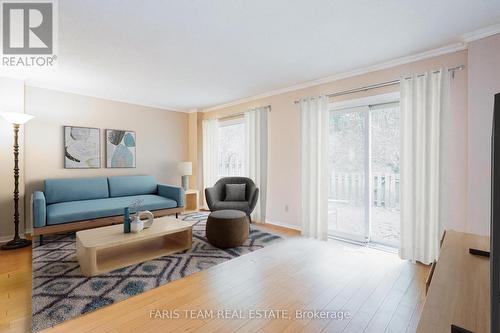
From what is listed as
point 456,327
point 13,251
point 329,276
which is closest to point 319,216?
point 329,276

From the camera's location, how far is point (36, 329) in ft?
5.37

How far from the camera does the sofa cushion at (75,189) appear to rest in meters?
3.70

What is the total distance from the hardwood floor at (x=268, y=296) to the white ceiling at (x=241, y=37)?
7.76ft

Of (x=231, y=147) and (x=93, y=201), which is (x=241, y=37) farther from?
(x=93, y=201)

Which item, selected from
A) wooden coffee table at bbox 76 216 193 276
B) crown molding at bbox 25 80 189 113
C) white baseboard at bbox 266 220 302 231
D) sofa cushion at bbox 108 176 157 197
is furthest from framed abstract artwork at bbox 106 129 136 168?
white baseboard at bbox 266 220 302 231

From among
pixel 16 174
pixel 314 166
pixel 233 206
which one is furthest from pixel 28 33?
pixel 314 166

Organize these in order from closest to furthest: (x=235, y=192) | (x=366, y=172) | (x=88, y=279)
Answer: (x=88, y=279) → (x=366, y=172) → (x=235, y=192)

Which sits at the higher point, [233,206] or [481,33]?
[481,33]

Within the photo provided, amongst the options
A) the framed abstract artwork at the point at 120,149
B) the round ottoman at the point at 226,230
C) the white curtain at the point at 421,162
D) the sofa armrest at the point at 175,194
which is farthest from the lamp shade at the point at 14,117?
the white curtain at the point at 421,162

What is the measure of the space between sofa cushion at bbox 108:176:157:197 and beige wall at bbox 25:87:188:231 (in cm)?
31

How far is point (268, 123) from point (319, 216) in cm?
184

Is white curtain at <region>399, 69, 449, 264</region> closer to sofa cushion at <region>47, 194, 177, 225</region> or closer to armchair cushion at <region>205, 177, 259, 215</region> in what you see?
armchair cushion at <region>205, 177, 259, 215</region>

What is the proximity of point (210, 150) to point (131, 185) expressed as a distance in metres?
1.77

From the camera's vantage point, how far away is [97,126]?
14.6 ft
